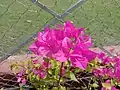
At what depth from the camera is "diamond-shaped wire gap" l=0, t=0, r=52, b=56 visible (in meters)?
3.31

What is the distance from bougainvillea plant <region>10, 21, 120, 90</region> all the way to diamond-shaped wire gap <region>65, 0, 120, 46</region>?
1.33 meters

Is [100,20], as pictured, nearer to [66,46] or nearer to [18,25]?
[18,25]

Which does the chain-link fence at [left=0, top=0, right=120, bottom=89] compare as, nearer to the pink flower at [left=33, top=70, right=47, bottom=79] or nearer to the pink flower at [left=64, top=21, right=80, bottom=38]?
the pink flower at [left=33, top=70, right=47, bottom=79]

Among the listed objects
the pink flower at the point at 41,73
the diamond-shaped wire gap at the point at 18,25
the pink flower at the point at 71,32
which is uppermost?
the diamond-shaped wire gap at the point at 18,25

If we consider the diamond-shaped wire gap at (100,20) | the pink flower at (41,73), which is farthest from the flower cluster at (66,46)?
the diamond-shaped wire gap at (100,20)

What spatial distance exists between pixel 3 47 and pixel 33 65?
42.6 inches

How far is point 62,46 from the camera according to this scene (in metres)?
1.41

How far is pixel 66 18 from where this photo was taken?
367 centimetres

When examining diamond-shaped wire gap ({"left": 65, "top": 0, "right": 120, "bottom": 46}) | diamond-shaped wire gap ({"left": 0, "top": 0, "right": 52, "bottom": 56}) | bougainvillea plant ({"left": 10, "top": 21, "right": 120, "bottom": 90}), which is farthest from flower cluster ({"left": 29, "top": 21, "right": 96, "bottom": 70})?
diamond-shaped wire gap ({"left": 65, "top": 0, "right": 120, "bottom": 46})

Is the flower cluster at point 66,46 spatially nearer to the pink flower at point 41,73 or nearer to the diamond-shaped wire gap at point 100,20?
the pink flower at point 41,73

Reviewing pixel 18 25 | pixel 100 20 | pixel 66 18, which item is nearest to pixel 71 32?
pixel 66 18

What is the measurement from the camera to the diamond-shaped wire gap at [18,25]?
10.9ft

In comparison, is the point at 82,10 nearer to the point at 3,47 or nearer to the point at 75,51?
the point at 3,47

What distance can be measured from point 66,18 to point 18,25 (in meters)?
0.48
